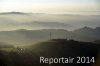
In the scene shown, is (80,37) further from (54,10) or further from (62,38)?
(54,10)

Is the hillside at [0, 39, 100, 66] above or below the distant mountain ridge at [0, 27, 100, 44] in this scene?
below

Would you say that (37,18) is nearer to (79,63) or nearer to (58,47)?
(58,47)

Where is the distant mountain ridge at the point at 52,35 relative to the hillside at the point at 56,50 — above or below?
above

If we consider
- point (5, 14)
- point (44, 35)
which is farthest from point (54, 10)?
point (5, 14)

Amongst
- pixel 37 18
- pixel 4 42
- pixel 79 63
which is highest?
pixel 37 18

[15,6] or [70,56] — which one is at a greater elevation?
[15,6]

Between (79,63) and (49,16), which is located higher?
(49,16)

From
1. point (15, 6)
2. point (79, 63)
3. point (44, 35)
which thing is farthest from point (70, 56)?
point (15, 6)

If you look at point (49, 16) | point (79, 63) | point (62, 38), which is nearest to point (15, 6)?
point (49, 16)
